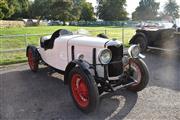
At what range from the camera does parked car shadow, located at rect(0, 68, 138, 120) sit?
4.52m

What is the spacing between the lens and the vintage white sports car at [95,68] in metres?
4.47

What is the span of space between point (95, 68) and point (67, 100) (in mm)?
941

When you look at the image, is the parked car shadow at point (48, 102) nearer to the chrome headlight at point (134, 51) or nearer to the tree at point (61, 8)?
the chrome headlight at point (134, 51)

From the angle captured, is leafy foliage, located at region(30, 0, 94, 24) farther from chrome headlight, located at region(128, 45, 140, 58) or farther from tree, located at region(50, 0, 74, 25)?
chrome headlight, located at region(128, 45, 140, 58)

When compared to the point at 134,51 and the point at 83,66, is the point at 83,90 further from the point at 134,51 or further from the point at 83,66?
the point at 134,51

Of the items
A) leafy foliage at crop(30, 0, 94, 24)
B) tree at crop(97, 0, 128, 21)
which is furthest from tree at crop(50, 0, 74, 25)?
tree at crop(97, 0, 128, 21)

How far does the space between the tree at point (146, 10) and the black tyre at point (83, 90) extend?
3184 inches

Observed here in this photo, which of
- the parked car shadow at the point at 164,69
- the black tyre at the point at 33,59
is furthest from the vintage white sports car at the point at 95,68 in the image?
the black tyre at the point at 33,59

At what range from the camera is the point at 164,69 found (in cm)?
784

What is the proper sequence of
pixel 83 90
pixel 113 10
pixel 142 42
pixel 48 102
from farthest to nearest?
1. pixel 113 10
2. pixel 142 42
3. pixel 48 102
4. pixel 83 90

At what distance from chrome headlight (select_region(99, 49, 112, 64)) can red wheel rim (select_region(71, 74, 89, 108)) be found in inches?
20.9

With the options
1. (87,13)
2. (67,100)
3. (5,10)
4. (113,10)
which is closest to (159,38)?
(67,100)

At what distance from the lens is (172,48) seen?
9.73 metres

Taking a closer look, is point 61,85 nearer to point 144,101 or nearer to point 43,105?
point 43,105
